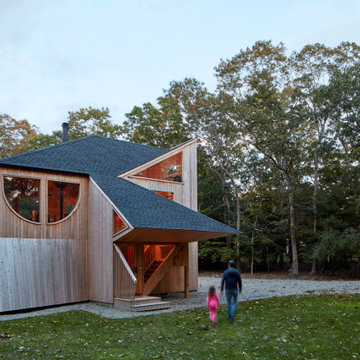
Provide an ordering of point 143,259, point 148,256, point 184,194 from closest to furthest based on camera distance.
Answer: point 143,259 → point 148,256 → point 184,194

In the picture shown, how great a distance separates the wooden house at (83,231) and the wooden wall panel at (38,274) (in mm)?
32

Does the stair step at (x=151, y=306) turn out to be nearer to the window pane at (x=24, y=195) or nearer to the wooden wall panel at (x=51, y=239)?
the wooden wall panel at (x=51, y=239)

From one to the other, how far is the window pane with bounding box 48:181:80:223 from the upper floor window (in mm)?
3058

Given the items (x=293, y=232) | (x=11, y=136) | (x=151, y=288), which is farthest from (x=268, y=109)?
(x=11, y=136)

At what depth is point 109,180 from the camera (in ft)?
52.1

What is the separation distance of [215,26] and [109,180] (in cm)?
908

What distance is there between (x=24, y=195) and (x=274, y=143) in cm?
1712

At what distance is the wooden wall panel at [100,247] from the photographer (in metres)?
14.1

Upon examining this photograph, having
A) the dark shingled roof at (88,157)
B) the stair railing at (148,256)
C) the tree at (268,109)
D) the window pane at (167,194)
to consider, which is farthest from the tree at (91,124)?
the stair railing at (148,256)

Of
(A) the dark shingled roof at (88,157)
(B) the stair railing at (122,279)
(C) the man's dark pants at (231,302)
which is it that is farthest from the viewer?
(A) the dark shingled roof at (88,157)

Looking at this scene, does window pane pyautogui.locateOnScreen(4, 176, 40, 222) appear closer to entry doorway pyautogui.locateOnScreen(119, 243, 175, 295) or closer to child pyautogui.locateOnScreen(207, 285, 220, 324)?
entry doorway pyautogui.locateOnScreen(119, 243, 175, 295)

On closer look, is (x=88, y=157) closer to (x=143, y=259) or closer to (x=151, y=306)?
(x=143, y=259)

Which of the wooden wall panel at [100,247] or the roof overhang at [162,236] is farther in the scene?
the wooden wall panel at [100,247]

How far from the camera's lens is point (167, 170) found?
713 inches
